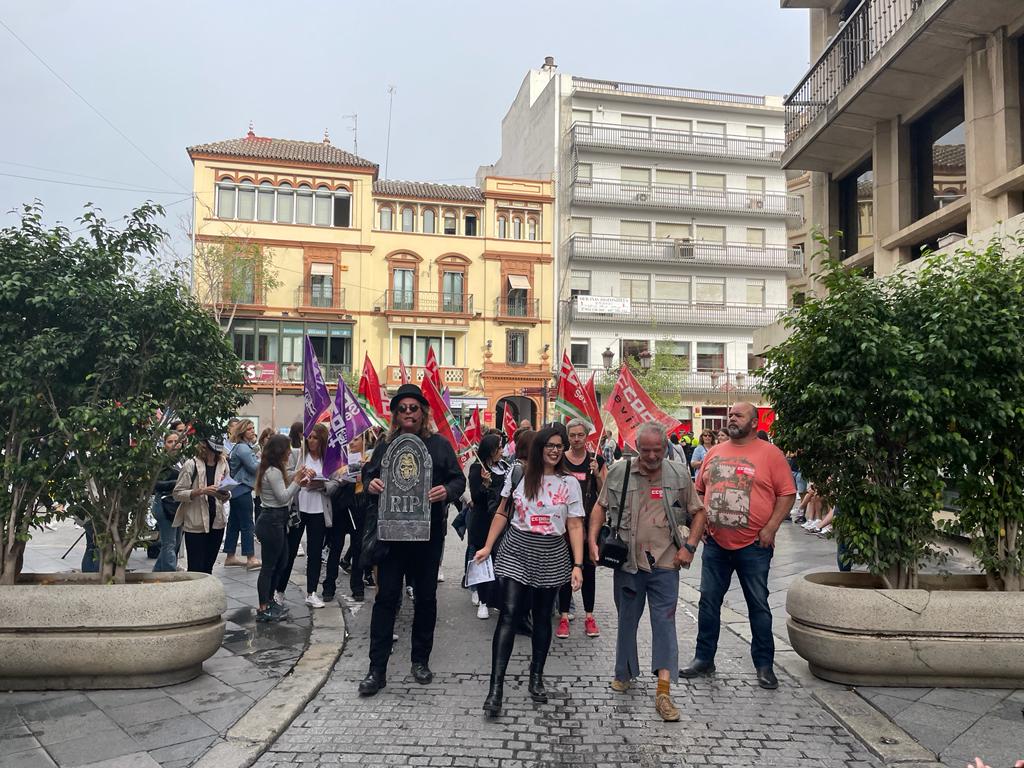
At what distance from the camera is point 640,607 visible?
203 inches

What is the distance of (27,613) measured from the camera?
189 inches

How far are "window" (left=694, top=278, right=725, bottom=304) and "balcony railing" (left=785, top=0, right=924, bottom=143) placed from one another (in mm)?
26781

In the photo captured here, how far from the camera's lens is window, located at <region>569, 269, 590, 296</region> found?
41.2 m

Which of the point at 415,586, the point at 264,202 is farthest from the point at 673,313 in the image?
the point at 415,586

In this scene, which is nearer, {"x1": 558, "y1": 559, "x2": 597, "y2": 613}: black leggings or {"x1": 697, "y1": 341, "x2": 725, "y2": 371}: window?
{"x1": 558, "y1": 559, "x2": 597, "y2": 613}: black leggings

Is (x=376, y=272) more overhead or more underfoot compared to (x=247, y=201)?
more underfoot

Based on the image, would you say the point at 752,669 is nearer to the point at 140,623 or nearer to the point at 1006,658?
the point at 1006,658

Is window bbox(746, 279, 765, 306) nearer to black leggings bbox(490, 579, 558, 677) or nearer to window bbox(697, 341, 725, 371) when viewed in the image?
window bbox(697, 341, 725, 371)

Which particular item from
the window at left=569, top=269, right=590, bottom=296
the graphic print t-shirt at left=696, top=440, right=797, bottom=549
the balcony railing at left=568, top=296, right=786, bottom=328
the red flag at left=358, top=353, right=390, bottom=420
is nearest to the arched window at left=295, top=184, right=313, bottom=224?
the window at left=569, top=269, right=590, bottom=296

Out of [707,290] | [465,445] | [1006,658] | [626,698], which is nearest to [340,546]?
[626,698]

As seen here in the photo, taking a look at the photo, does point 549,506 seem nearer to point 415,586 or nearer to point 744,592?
point 415,586

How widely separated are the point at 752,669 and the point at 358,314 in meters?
35.8

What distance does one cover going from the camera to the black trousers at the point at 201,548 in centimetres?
746

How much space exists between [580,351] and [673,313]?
17.2 feet
